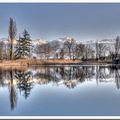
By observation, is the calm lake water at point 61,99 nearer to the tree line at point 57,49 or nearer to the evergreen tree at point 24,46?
the tree line at point 57,49

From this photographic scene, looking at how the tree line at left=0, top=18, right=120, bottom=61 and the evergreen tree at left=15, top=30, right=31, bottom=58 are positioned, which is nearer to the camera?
the tree line at left=0, top=18, right=120, bottom=61

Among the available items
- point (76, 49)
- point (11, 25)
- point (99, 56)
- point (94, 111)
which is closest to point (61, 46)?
point (76, 49)

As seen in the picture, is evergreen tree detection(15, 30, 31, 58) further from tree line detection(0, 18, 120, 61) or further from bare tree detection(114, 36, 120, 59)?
bare tree detection(114, 36, 120, 59)

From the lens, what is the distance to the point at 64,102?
827cm

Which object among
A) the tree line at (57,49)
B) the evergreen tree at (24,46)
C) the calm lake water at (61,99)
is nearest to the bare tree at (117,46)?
the tree line at (57,49)

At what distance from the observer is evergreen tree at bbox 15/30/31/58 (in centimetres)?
2980

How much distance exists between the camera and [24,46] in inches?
1222

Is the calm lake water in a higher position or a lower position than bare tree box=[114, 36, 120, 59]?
lower

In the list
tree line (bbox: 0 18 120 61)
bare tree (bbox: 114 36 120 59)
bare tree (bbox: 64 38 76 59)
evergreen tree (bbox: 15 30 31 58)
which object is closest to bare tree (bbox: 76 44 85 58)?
tree line (bbox: 0 18 120 61)

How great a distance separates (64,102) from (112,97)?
1284 millimetres

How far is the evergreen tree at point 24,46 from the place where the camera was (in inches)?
1173

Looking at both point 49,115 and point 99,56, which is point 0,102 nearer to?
point 49,115

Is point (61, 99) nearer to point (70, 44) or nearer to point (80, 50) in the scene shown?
point (80, 50)

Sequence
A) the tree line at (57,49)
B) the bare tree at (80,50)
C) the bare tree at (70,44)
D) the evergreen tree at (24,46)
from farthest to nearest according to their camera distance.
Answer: the bare tree at (70,44) < the bare tree at (80,50) < the evergreen tree at (24,46) < the tree line at (57,49)
